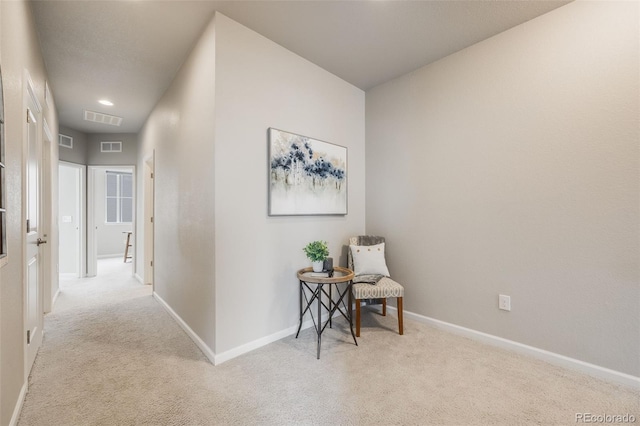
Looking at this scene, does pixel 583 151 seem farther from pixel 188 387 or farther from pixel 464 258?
pixel 188 387

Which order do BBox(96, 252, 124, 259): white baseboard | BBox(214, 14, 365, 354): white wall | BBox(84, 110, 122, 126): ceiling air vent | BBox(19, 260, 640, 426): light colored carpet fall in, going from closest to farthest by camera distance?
BBox(19, 260, 640, 426): light colored carpet, BBox(214, 14, 365, 354): white wall, BBox(84, 110, 122, 126): ceiling air vent, BBox(96, 252, 124, 259): white baseboard

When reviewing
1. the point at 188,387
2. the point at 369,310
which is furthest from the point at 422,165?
the point at 188,387

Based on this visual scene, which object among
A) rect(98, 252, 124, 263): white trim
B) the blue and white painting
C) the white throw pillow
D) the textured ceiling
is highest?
the textured ceiling

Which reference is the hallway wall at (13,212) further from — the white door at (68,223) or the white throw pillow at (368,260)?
the white door at (68,223)

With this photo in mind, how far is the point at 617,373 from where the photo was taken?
1.90 metres

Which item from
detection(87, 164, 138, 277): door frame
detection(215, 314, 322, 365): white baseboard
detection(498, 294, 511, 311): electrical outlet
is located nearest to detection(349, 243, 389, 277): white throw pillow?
detection(215, 314, 322, 365): white baseboard

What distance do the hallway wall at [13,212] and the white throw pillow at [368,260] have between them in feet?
7.95

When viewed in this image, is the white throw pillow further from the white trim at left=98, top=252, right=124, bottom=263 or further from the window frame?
the window frame

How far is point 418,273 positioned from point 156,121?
12.6ft

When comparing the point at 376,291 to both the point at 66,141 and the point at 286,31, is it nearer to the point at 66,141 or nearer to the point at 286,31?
the point at 286,31

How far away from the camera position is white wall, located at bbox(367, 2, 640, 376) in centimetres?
190

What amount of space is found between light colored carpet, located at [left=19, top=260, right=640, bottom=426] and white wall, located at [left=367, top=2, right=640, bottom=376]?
38 centimetres

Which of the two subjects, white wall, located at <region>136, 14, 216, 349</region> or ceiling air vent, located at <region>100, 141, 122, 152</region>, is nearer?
white wall, located at <region>136, 14, 216, 349</region>

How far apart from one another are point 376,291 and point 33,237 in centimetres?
290
